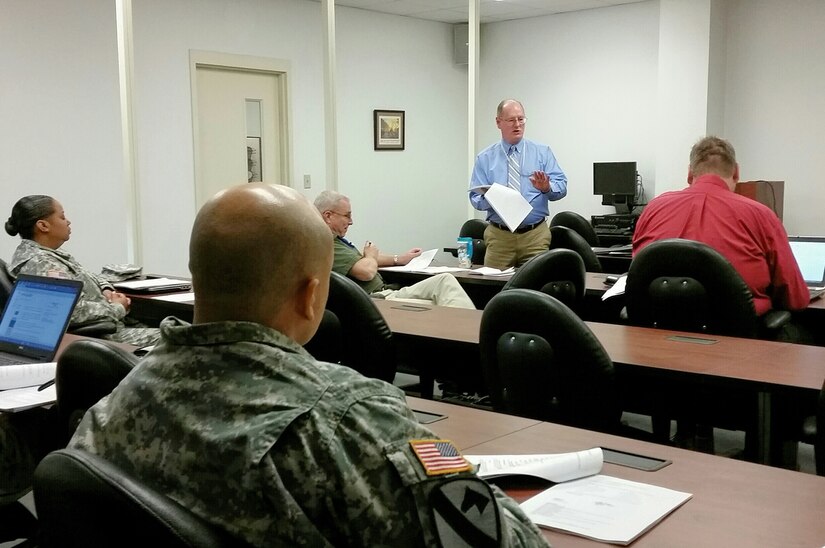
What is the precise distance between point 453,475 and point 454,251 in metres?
6.80

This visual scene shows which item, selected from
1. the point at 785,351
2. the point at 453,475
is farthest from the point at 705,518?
the point at 785,351

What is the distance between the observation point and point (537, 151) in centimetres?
568

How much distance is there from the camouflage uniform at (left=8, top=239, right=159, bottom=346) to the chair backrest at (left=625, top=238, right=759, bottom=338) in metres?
2.08

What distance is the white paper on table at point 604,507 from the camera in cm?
129

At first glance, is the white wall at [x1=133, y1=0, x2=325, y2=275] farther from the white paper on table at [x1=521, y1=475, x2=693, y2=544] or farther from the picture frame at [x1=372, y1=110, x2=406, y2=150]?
the white paper on table at [x1=521, y1=475, x2=693, y2=544]

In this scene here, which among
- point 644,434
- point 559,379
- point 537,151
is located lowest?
point 644,434

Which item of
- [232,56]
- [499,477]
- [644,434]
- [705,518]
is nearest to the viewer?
[705,518]

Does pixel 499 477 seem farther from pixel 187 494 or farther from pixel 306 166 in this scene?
pixel 306 166

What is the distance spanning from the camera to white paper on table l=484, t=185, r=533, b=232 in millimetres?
5230

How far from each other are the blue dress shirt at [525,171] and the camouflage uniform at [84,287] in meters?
2.48

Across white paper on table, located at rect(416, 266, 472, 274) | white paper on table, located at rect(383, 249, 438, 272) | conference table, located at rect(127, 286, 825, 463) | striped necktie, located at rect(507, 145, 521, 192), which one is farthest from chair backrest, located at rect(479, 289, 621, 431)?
striped necktie, located at rect(507, 145, 521, 192)

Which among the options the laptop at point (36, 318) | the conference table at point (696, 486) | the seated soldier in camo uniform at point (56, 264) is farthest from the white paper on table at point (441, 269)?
the conference table at point (696, 486)

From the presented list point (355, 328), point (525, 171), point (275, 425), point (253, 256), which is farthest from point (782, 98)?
point (275, 425)

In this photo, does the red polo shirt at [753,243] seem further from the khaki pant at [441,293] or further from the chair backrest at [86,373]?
→ the chair backrest at [86,373]
